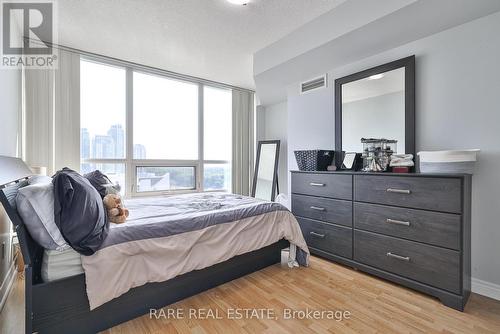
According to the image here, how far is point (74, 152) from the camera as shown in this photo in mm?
3189

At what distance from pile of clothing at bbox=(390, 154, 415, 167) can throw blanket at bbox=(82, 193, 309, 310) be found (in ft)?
3.58

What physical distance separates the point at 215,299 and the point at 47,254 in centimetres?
114

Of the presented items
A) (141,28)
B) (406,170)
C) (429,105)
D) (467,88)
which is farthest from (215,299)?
(141,28)

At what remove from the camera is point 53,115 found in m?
3.05

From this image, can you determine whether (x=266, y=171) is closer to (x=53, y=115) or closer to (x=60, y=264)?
(x=53, y=115)

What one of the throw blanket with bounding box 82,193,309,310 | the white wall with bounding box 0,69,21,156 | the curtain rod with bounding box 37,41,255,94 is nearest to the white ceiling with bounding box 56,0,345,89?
the curtain rod with bounding box 37,41,255,94

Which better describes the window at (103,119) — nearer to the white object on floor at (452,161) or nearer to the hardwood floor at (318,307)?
the hardwood floor at (318,307)

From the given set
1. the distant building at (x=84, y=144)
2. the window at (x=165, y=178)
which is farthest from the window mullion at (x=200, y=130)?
the distant building at (x=84, y=144)

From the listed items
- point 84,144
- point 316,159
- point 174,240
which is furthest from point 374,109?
point 84,144

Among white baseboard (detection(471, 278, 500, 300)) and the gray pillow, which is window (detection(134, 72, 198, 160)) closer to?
the gray pillow

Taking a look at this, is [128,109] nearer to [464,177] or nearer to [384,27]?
[384,27]

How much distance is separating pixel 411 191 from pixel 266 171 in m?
2.84

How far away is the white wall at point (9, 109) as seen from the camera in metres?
2.03

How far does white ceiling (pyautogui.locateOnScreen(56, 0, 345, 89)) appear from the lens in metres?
2.33
